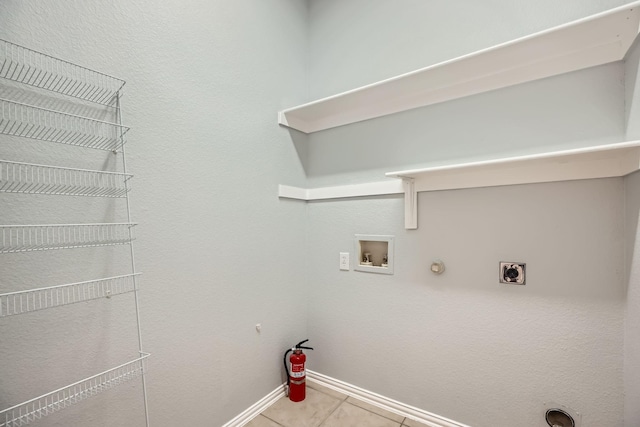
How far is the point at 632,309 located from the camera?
118 cm

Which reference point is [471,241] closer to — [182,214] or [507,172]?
[507,172]

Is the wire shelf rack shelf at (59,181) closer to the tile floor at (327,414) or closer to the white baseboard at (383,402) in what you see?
the tile floor at (327,414)

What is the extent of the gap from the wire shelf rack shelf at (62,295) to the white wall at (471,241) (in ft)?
4.13

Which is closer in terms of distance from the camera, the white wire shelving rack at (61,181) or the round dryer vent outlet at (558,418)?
the white wire shelving rack at (61,181)

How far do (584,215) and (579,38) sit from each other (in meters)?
0.77

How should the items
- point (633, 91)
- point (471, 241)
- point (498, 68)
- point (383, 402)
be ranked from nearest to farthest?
point (633, 91), point (498, 68), point (471, 241), point (383, 402)

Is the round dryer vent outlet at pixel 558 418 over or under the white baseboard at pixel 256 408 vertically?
over

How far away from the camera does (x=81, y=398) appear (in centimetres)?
106

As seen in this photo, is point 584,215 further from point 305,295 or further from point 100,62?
point 100,62

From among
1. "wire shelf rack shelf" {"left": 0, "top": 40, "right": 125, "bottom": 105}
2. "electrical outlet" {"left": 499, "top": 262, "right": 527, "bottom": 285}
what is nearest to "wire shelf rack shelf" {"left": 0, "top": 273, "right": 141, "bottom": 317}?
"wire shelf rack shelf" {"left": 0, "top": 40, "right": 125, "bottom": 105}

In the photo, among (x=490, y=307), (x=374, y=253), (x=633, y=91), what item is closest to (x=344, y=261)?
(x=374, y=253)

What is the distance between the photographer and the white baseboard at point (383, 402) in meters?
1.67

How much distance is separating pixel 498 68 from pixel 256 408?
7.78 ft

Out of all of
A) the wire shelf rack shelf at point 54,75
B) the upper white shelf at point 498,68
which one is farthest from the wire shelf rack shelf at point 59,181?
the upper white shelf at point 498,68
